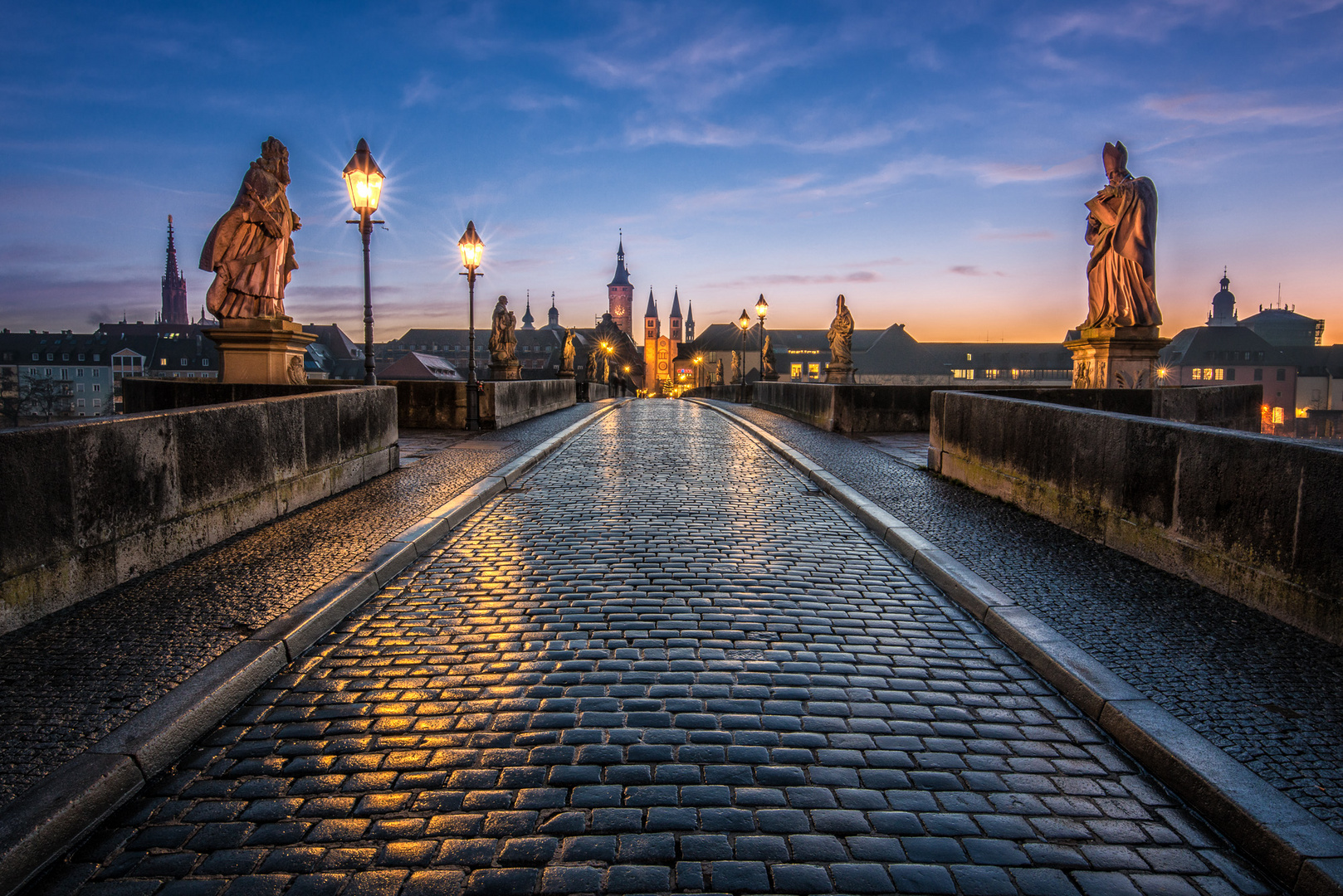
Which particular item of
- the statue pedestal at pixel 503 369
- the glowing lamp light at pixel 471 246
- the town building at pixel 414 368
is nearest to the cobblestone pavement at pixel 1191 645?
the glowing lamp light at pixel 471 246

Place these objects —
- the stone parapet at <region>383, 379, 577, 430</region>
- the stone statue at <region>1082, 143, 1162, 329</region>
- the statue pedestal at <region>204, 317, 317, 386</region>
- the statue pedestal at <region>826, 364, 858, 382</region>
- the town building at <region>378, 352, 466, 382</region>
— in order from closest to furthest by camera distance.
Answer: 1. the statue pedestal at <region>204, 317, 317, 386</region>
2. the stone statue at <region>1082, 143, 1162, 329</region>
3. the stone parapet at <region>383, 379, 577, 430</region>
4. the statue pedestal at <region>826, 364, 858, 382</region>
5. the town building at <region>378, 352, 466, 382</region>

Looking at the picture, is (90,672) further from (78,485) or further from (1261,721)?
(1261,721)

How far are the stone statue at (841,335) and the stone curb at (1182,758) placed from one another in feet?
82.4

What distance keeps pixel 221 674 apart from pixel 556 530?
3.43 metres

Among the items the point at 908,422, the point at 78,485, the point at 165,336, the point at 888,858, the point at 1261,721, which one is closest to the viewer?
the point at 888,858

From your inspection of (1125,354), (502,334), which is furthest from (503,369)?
(1125,354)

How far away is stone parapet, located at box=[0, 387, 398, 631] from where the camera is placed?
384cm

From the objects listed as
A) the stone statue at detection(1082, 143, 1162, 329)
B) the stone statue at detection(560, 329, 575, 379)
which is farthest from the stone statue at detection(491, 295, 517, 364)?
the stone statue at detection(1082, 143, 1162, 329)

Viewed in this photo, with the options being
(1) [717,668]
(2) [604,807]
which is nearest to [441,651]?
(1) [717,668]

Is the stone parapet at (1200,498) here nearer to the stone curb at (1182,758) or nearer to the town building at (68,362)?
the stone curb at (1182,758)

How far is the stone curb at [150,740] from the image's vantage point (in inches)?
87.3

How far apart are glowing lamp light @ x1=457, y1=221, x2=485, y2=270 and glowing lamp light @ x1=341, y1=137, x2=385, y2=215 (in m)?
6.09

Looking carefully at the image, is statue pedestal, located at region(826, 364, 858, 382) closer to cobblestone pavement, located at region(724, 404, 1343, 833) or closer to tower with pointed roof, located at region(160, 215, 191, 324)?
cobblestone pavement, located at region(724, 404, 1343, 833)

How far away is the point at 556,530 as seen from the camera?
6.54 meters
